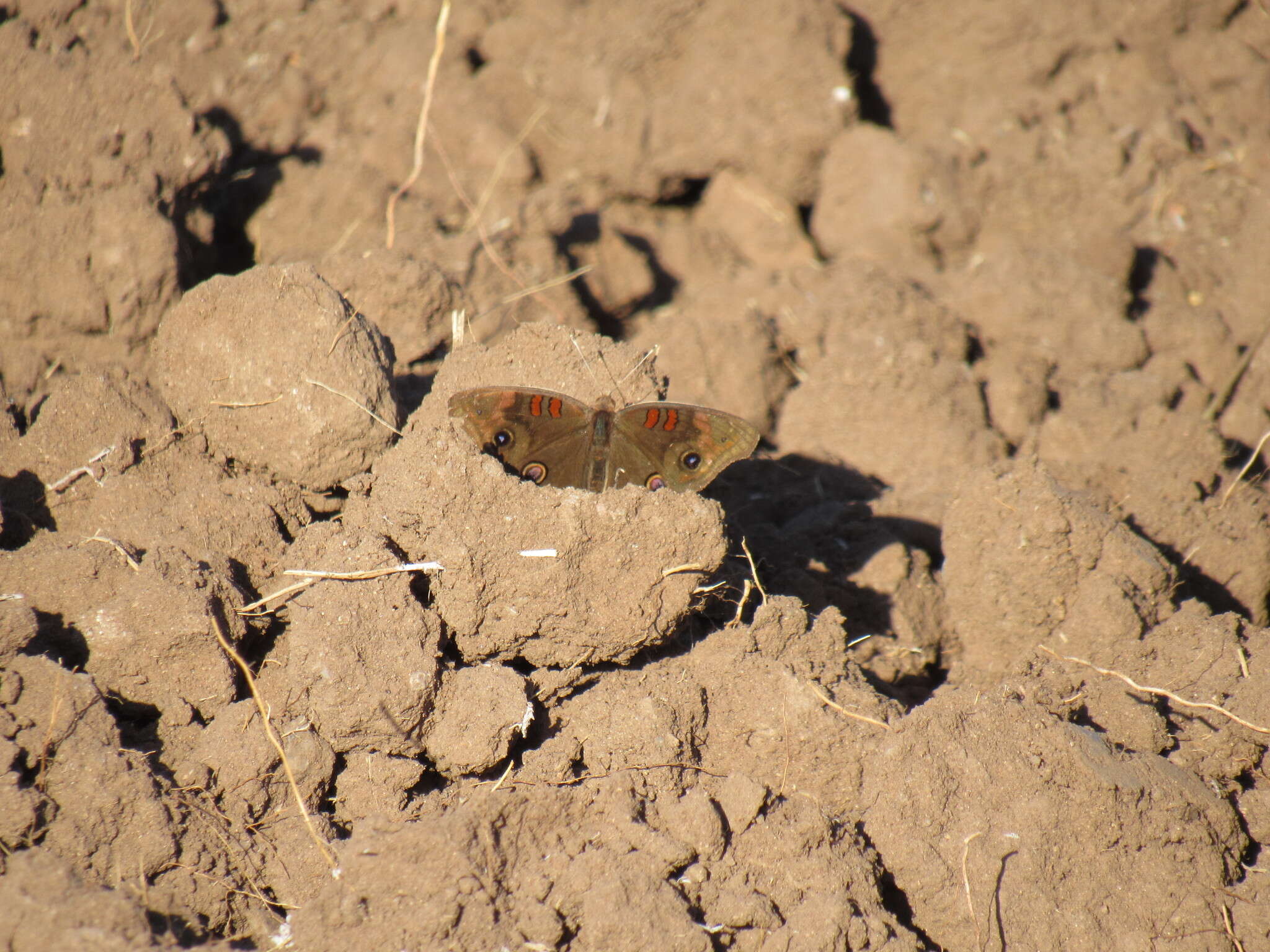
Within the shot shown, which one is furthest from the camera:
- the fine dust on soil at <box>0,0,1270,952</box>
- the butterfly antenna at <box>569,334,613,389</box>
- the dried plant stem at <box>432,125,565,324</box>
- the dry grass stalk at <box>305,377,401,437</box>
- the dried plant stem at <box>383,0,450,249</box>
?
the dried plant stem at <box>383,0,450,249</box>

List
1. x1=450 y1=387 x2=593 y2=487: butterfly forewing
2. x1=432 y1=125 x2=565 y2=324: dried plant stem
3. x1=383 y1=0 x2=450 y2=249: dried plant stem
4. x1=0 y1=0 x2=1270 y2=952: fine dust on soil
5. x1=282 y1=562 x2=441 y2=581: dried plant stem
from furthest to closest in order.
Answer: x1=383 y1=0 x2=450 y2=249: dried plant stem, x1=432 y1=125 x2=565 y2=324: dried plant stem, x1=450 y1=387 x2=593 y2=487: butterfly forewing, x1=282 y1=562 x2=441 y2=581: dried plant stem, x1=0 y1=0 x2=1270 y2=952: fine dust on soil

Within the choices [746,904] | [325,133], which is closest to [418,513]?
[746,904]

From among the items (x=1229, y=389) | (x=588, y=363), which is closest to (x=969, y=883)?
(x=588, y=363)

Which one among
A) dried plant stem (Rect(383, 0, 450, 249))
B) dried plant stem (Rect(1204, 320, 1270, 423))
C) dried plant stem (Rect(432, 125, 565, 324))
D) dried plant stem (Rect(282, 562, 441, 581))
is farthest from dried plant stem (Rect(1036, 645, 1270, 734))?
dried plant stem (Rect(383, 0, 450, 249))

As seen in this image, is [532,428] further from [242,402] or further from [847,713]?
[847,713]

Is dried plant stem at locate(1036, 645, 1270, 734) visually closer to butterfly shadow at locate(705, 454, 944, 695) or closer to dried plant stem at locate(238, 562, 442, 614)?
butterfly shadow at locate(705, 454, 944, 695)

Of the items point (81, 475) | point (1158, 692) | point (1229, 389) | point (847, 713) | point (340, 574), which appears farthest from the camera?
point (1229, 389)

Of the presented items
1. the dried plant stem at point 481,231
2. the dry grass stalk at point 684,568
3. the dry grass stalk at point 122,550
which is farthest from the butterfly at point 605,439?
the dried plant stem at point 481,231
